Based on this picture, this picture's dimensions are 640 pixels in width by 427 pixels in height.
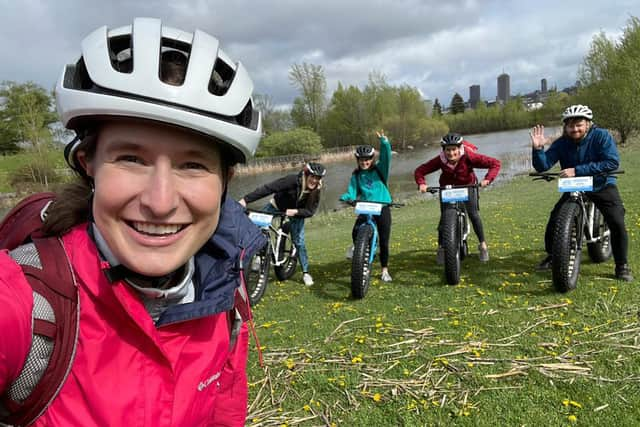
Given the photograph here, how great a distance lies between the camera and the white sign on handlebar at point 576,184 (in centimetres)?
509

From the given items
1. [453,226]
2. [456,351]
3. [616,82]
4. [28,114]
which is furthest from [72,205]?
[616,82]

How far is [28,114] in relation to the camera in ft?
115

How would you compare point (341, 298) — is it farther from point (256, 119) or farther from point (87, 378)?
point (87, 378)

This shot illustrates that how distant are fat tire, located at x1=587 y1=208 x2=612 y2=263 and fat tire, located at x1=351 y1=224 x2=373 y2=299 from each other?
10.2 feet

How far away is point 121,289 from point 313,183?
5.74 meters

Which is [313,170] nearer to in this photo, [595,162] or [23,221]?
[595,162]

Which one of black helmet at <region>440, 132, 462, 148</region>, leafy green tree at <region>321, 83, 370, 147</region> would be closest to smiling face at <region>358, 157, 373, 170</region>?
black helmet at <region>440, 132, 462, 148</region>

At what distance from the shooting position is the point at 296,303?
602cm

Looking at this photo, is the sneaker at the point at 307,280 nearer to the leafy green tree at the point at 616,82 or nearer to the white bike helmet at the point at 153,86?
the white bike helmet at the point at 153,86

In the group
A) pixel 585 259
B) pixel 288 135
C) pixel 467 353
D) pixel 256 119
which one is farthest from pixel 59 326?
pixel 288 135

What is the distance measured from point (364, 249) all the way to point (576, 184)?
9.20ft

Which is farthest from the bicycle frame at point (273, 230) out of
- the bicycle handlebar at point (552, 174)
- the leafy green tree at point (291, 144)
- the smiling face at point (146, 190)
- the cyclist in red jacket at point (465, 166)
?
the leafy green tree at point (291, 144)

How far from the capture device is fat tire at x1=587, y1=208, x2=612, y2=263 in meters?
5.71

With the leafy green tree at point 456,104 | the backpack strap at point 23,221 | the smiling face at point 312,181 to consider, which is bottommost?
the smiling face at point 312,181
